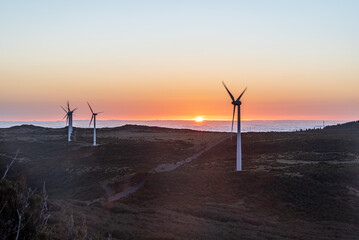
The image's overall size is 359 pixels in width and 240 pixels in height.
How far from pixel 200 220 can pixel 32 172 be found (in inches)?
1564

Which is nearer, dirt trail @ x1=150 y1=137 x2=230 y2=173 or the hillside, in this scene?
the hillside

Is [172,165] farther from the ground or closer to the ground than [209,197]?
farther from the ground

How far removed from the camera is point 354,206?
2852cm

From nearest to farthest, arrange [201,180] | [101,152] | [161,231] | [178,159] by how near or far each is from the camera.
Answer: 1. [161,231]
2. [201,180]
3. [178,159]
4. [101,152]

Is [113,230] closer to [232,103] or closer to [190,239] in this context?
[190,239]

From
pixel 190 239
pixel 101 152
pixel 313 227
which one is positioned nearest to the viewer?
pixel 190 239

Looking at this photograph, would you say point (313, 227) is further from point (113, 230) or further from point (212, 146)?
point (212, 146)

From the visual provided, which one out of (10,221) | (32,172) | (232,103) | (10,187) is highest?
(232,103)

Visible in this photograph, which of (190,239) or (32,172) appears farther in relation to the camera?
(32,172)

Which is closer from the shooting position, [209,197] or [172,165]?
[209,197]

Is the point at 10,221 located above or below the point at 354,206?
above

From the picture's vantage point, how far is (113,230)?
19.2 metres

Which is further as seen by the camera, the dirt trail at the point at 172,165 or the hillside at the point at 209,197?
the dirt trail at the point at 172,165

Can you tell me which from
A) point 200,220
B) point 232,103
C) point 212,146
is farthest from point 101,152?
point 200,220
